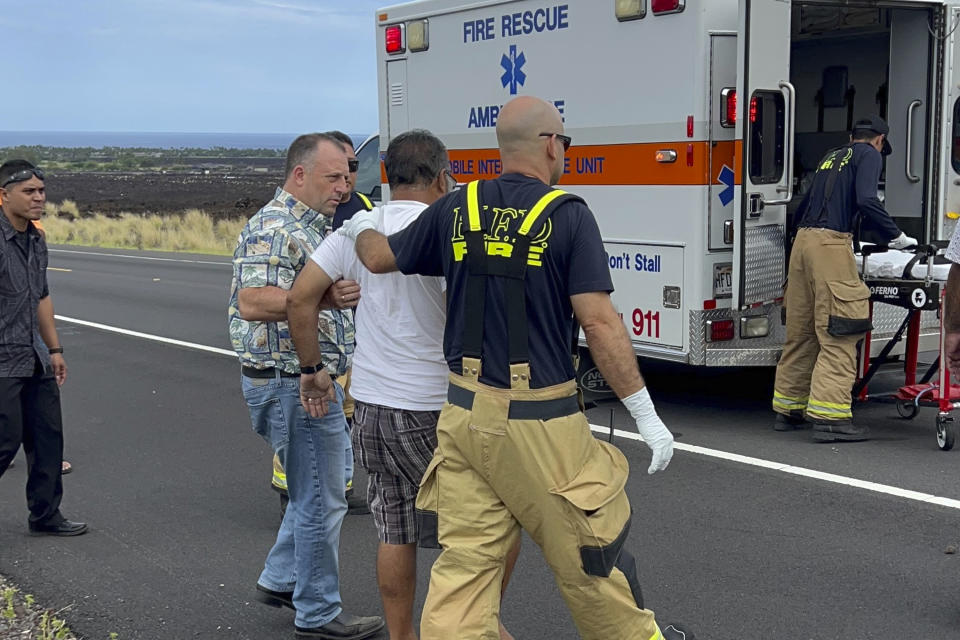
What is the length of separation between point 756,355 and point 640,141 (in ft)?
5.25

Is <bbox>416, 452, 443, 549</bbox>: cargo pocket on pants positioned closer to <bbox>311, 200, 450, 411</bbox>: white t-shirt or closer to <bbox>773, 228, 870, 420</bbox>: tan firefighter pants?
<bbox>311, 200, 450, 411</bbox>: white t-shirt

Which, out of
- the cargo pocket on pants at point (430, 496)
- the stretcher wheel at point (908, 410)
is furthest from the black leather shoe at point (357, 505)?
the stretcher wheel at point (908, 410)

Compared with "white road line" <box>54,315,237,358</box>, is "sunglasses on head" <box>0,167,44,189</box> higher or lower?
higher

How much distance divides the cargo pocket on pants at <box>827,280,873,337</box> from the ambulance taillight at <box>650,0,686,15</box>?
195 centimetres

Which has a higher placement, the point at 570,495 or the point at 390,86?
the point at 390,86

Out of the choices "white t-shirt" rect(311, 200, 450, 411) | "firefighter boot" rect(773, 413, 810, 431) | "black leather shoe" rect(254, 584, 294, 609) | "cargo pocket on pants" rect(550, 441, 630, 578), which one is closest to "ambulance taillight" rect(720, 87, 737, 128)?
"firefighter boot" rect(773, 413, 810, 431)

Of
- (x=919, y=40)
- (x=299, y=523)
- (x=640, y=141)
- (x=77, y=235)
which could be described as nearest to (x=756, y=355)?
(x=640, y=141)

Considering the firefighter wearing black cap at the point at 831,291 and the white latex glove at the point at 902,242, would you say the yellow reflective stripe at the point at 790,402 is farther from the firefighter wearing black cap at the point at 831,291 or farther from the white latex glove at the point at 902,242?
the white latex glove at the point at 902,242

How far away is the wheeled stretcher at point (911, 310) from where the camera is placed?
6.94 metres

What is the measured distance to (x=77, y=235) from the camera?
113 ft

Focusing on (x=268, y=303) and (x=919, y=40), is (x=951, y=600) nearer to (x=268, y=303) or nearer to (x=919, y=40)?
(x=268, y=303)

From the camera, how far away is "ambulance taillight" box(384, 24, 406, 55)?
31.1 feet

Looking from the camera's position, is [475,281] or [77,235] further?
[77,235]

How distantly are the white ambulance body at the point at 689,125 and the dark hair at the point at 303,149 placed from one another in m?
3.48
